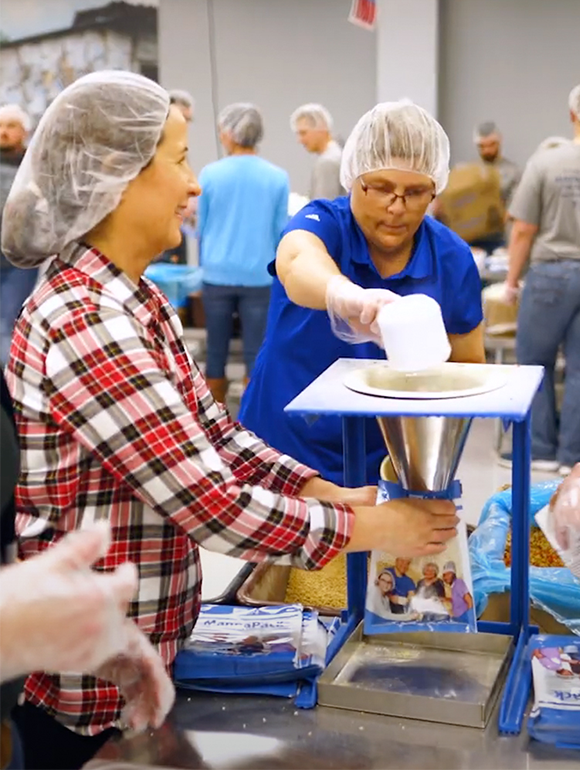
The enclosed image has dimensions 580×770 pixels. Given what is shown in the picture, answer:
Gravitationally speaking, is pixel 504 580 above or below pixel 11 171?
below

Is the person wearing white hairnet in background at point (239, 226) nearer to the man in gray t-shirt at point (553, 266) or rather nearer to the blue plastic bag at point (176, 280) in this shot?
Result: the blue plastic bag at point (176, 280)

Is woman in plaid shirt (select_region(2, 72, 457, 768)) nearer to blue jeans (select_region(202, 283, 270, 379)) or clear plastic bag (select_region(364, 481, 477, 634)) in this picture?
clear plastic bag (select_region(364, 481, 477, 634))

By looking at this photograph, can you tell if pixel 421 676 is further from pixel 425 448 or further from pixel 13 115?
pixel 13 115

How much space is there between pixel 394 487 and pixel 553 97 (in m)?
6.82

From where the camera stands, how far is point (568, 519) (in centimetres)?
132

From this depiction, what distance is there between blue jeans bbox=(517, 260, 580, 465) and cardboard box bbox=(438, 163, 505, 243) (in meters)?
2.13

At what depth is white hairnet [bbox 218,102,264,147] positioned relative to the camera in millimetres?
4770

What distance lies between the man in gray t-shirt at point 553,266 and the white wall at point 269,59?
375cm

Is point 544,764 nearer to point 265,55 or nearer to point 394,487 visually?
point 394,487

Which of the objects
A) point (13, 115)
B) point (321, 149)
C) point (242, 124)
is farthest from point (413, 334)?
point (321, 149)

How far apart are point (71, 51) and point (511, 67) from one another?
10.8ft

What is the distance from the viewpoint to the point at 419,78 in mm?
7328

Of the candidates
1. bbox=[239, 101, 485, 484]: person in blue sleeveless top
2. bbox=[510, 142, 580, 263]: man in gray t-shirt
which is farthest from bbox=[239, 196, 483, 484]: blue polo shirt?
bbox=[510, 142, 580, 263]: man in gray t-shirt

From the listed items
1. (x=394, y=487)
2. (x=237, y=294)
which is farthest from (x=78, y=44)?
(x=394, y=487)
